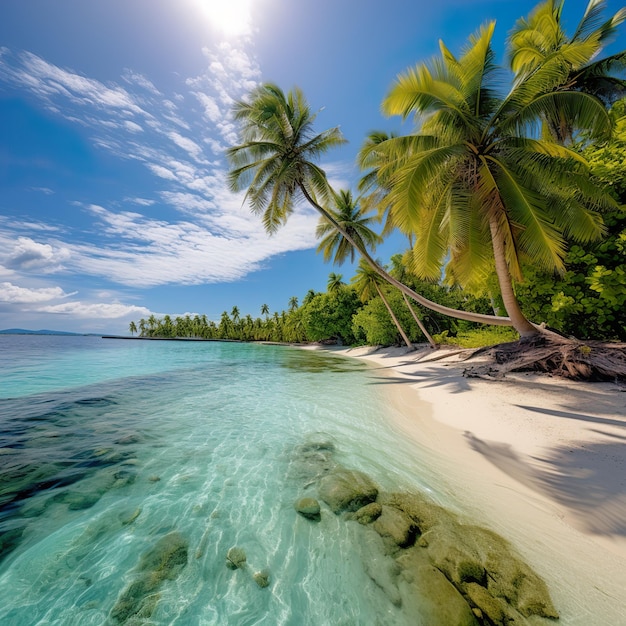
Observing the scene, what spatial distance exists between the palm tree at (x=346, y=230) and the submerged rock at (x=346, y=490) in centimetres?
1802

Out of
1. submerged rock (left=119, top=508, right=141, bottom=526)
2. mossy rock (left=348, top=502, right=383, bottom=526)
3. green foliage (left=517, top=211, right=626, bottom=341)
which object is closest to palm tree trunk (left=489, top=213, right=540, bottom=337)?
green foliage (left=517, top=211, right=626, bottom=341)

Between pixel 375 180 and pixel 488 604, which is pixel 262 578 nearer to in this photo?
pixel 488 604

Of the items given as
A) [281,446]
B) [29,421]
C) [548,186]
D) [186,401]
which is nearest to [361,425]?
[281,446]

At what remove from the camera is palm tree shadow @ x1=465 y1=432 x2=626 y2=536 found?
280 cm

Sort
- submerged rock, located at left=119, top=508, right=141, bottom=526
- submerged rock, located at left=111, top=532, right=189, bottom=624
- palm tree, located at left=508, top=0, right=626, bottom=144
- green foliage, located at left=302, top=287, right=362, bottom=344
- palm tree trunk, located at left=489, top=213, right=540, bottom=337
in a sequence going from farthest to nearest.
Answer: green foliage, located at left=302, top=287, right=362, bottom=344
palm tree, located at left=508, top=0, right=626, bottom=144
palm tree trunk, located at left=489, top=213, right=540, bottom=337
submerged rock, located at left=119, top=508, right=141, bottom=526
submerged rock, located at left=111, top=532, right=189, bottom=624

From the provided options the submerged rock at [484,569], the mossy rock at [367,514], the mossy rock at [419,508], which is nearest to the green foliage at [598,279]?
the mossy rock at [419,508]

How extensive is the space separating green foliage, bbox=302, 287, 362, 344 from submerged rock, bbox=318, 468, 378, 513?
107ft

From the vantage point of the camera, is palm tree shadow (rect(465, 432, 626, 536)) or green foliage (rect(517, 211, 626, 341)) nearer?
palm tree shadow (rect(465, 432, 626, 536))

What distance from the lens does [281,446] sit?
16.5ft

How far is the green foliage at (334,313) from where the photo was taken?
36.9 metres

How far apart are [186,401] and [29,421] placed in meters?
3.52

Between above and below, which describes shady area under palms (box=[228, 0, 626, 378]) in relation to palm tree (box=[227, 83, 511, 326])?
below

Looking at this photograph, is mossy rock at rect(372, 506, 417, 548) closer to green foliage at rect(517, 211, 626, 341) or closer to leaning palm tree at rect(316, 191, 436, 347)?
green foliage at rect(517, 211, 626, 341)

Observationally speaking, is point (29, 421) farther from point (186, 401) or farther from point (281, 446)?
point (281, 446)
